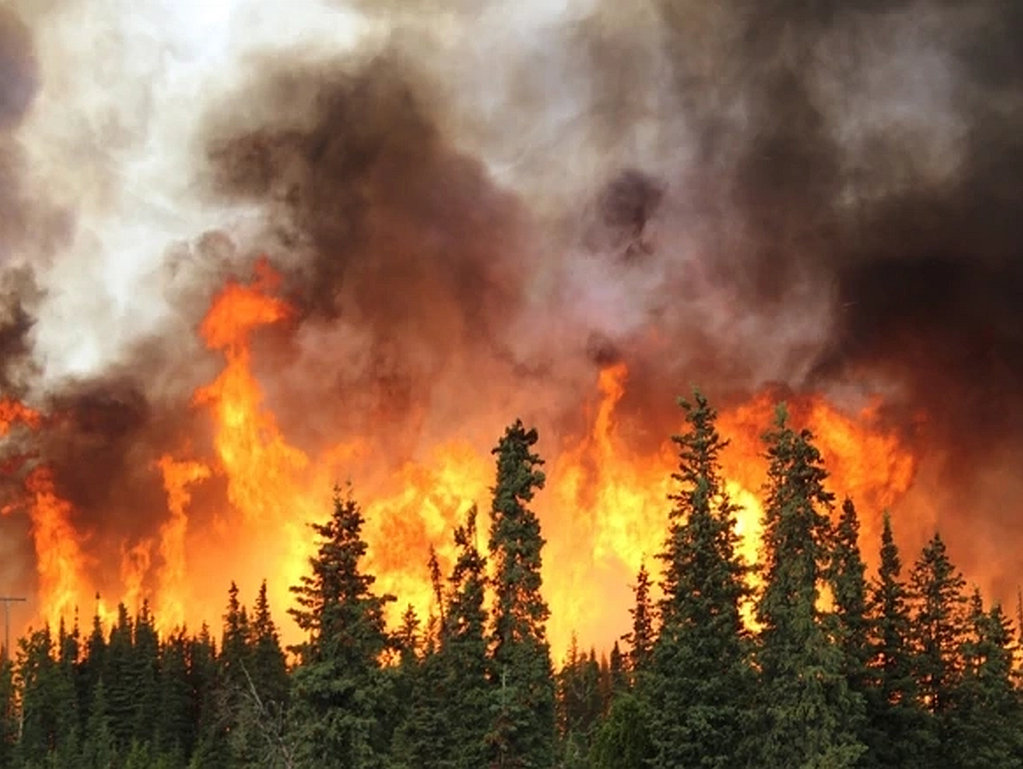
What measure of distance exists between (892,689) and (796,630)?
1570 cm

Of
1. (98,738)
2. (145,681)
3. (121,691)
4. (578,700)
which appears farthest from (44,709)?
(578,700)

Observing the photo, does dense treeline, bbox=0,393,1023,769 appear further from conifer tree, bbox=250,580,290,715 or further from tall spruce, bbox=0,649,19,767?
tall spruce, bbox=0,649,19,767

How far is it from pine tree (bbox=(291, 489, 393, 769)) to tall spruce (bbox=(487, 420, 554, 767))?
193 inches

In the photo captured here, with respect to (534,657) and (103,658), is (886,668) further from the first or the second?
(103,658)

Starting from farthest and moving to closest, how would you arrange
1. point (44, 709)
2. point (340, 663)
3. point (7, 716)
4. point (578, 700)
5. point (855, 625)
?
point (578, 700), point (7, 716), point (44, 709), point (855, 625), point (340, 663)

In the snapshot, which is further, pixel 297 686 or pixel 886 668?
pixel 886 668

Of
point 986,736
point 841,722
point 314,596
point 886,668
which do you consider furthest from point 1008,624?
point 314,596

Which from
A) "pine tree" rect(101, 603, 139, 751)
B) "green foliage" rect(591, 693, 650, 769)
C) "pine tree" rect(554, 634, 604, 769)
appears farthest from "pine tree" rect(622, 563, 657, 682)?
"pine tree" rect(101, 603, 139, 751)

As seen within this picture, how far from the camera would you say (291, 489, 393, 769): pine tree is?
1727 inches

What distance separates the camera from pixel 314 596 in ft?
153

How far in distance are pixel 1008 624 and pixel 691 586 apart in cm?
2950

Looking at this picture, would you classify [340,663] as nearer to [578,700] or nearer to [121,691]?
[121,691]

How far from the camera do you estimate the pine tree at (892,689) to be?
5677cm

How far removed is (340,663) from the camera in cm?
4453
